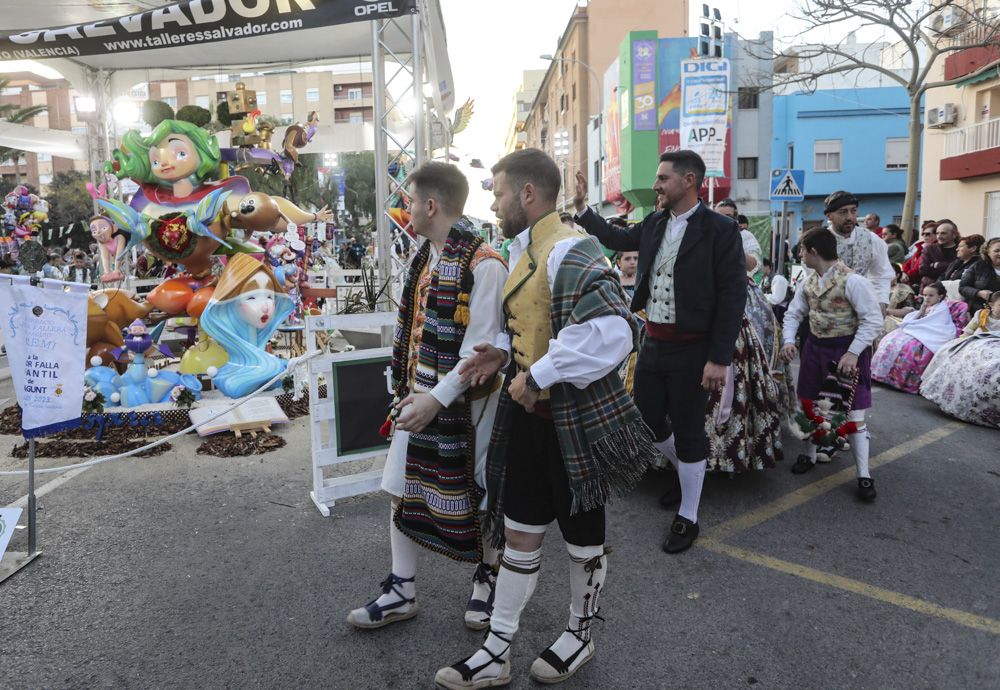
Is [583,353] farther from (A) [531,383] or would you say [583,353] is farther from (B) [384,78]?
(B) [384,78]

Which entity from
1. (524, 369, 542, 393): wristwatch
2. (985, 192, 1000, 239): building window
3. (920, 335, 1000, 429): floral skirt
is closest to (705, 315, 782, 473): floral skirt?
(524, 369, 542, 393): wristwatch

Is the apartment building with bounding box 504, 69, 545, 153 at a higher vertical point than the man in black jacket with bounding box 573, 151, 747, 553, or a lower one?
higher

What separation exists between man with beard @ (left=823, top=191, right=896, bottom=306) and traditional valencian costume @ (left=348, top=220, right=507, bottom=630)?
123 inches

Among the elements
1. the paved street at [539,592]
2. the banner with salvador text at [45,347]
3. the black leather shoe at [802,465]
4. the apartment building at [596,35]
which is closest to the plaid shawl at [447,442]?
the paved street at [539,592]

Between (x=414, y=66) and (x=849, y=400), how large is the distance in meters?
4.94

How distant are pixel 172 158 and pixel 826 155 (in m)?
27.5

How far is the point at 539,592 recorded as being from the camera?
10.2ft

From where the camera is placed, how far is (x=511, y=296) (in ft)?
7.65

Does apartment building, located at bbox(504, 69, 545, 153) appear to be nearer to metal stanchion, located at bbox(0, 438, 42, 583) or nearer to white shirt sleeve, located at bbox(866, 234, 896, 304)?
white shirt sleeve, located at bbox(866, 234, 896, 304)

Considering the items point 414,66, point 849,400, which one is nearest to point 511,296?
point 849,400

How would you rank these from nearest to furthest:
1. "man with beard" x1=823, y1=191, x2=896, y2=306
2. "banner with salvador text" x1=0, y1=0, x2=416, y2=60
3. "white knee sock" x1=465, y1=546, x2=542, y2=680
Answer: "white knee sock" x1=465, y1=546, x2=542, y2=680
"man with beard" x1=823, y1=191, x2=896, y2=306
"banner with salvador text" x1=0, y1=0, x2=416, y2=60

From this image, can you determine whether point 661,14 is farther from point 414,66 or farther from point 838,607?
point 838,607

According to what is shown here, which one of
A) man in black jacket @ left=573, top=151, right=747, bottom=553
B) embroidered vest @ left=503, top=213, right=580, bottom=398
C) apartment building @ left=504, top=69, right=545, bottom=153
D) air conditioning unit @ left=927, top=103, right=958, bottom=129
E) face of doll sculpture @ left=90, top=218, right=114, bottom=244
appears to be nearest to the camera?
embroidered vest @ left=503, top=213, right=580, bottom=398

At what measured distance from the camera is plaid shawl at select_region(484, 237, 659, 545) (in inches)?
84.4
